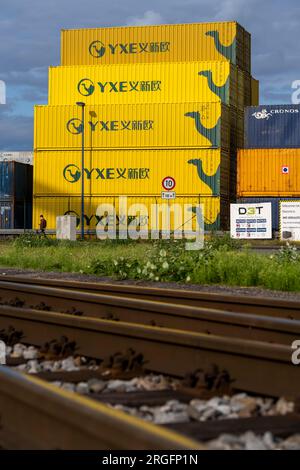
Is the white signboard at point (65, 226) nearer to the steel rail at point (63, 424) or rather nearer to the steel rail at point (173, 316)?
the steel rail at point (173, 316)

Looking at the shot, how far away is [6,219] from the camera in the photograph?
4272cm

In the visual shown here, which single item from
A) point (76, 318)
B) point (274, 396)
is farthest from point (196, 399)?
point (76, 318)

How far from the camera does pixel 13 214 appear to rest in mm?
42812

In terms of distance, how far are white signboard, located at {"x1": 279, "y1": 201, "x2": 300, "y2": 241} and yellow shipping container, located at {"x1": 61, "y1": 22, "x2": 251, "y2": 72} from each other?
13837 millimetres

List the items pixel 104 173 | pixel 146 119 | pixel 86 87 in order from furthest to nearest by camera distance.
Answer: pixel 86 87 → pixel 104 173 → pixel 146 119

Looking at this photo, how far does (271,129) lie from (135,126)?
24.6ft

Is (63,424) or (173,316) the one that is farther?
(173,316)

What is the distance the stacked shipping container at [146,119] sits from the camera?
39.0 meters

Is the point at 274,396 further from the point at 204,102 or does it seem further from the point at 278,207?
the point at 204,102

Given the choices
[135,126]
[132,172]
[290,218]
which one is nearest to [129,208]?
[132,172]

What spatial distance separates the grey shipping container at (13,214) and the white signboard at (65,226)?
16.0ft

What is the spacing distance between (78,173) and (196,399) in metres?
37.0

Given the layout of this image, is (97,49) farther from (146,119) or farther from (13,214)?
(13,214)

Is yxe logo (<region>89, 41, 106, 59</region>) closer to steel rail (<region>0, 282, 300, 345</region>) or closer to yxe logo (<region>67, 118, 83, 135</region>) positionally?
yxe logo (<region>67, 118, 83, 135</region>)
